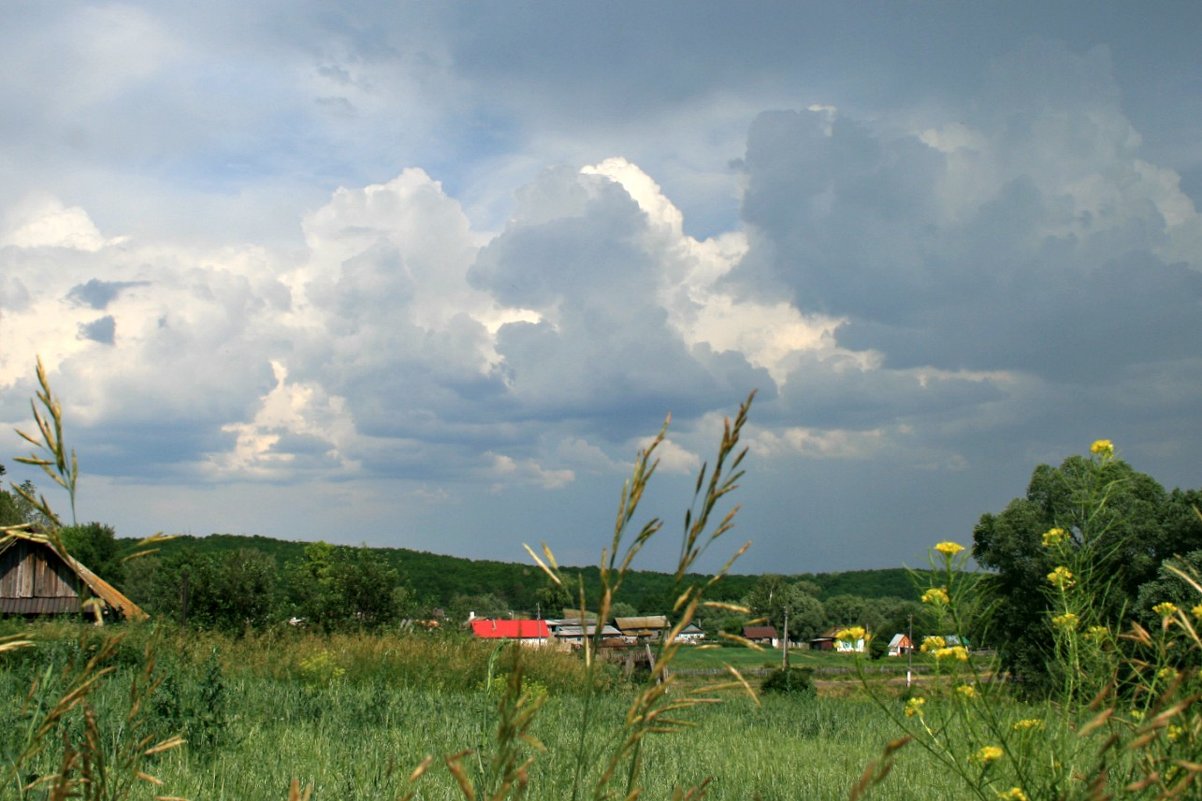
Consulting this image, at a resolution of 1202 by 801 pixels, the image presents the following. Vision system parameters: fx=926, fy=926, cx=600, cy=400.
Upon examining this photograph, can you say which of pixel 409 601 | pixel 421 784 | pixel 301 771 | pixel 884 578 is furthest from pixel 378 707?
pixel 884 578

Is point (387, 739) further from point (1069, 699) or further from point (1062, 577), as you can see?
point (1069, 699)

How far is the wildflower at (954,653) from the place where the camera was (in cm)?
280

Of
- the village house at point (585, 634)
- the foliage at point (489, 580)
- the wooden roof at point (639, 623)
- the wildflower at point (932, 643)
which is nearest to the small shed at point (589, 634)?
the village house at point (585, 634)

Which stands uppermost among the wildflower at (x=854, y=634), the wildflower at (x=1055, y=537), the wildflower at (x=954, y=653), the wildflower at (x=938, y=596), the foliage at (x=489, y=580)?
the wildflower at (x=1055, y=537)

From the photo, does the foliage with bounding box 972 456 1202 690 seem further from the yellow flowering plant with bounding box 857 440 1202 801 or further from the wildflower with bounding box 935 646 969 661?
the wildflower with bounding box 935 646 969 661

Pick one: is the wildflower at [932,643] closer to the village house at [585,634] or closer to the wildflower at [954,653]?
the wildflower at [954,653]

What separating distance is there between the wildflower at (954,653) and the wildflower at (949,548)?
29 cm

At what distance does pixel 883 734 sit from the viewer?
26.8 feet

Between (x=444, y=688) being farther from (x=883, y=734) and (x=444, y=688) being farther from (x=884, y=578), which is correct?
(x=884, y=578)

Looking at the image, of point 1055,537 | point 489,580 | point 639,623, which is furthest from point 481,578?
point 1055,537

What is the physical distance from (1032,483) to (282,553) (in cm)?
9171

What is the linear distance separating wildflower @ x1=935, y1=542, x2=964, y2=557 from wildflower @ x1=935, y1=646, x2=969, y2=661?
0.94 feet

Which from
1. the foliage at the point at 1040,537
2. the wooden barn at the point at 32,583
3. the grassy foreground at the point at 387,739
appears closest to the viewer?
the grassy foreground at the point at 387,739

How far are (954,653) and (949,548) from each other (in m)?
0.32
